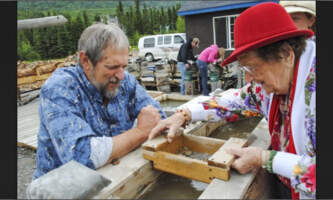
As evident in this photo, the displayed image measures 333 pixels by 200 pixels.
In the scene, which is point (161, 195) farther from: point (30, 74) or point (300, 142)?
point (30, 74)

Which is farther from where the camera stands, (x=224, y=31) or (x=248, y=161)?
(x=224, y=31)

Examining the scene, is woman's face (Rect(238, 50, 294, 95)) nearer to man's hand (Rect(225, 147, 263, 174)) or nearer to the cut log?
man's hand (Rect(225, 147, 263, 174))

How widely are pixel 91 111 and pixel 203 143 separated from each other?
85 centimetres

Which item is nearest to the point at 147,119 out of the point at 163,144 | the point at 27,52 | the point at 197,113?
the point at 163,144

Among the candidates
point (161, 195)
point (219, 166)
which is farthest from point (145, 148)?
point (219, 166)

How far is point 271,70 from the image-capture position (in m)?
1.40

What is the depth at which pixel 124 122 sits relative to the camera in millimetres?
2092

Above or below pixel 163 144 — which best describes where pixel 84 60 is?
above

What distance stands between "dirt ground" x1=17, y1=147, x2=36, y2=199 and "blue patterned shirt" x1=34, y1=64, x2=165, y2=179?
2804mm

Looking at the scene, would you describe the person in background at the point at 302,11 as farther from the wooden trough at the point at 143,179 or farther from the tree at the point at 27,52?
the tree at the point at 27,52

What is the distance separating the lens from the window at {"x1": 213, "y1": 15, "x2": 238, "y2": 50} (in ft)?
38.2

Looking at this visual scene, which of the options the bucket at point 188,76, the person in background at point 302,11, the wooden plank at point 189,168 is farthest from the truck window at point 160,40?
the wooden plank at point 189,168

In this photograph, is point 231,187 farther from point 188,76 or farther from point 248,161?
point 188,76

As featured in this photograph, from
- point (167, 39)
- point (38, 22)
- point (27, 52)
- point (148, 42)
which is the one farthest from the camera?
point (27, 52)
